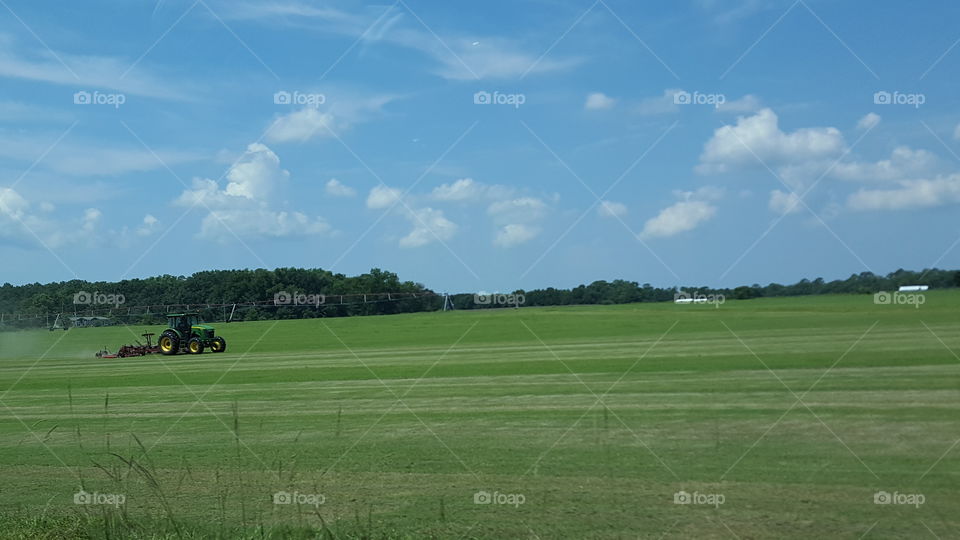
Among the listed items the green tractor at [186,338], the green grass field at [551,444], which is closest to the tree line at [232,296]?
the green tractor at [186,338]

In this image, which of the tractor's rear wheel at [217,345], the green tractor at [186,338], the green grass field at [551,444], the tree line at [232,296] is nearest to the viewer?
the green grass field at [551,444]

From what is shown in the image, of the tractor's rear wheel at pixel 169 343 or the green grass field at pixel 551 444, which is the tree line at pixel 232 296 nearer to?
the tractor's rear wheel at pixel 169 343

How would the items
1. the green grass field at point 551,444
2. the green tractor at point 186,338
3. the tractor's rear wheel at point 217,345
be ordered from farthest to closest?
the tractor's rear wheel at point 217,345 → the green tractor at point 186,338 → the green grass field at point 551,444

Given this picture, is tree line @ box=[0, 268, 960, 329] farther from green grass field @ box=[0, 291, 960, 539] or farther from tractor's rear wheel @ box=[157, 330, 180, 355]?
green grass field @ box=[0, 291, 960, 539]

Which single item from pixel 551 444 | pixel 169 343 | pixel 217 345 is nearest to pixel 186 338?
pixel 169 343

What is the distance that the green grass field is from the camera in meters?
8.50

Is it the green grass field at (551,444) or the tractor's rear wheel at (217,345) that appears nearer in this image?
the green grass field at (551,444)

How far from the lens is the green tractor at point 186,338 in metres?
38.0

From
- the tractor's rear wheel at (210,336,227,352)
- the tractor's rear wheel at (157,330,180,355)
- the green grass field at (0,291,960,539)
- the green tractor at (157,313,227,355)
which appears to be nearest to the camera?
the green grass field at (0,291,960,539)

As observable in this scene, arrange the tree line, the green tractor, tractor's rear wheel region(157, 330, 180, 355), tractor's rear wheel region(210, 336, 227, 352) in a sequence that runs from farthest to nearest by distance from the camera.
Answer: the tree line
tractor's rear wheel region(210, 336, 227, 352)
tractor's rear wheel region(157, 330, 180, 355)
the green tractor

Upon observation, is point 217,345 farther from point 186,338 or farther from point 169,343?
point 169,343

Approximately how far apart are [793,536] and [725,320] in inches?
764

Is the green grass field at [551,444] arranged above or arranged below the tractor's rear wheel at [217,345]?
below

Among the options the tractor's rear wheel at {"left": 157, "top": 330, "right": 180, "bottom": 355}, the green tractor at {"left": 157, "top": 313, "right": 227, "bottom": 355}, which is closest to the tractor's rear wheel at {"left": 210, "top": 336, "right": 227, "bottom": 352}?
the green tractor at {"left": 157, "top": 313, "right": 227, "bottom": 355}
